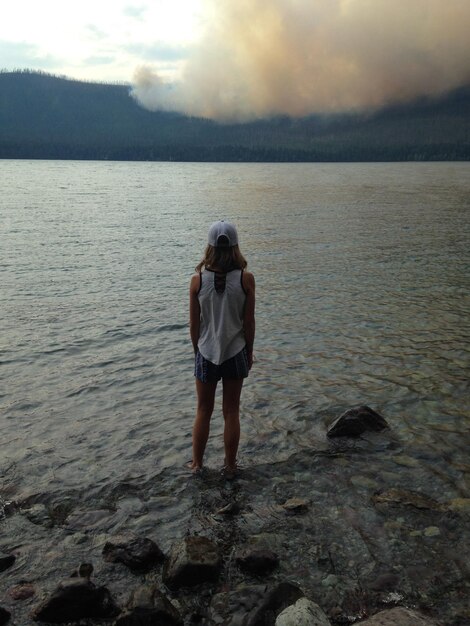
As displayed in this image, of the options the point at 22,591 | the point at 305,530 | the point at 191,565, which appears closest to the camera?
the point at 22,591

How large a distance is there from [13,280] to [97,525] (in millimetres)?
17883

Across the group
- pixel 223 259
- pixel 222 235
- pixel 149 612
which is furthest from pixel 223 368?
pixel 149 612

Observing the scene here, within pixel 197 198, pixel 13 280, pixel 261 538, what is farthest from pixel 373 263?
pixel 197 198

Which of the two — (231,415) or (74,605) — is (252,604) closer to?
(74,605)

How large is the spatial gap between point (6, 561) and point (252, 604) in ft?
9.36

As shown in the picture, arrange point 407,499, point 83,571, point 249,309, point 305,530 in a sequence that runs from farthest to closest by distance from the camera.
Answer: point 407,499, point 249,309, point 305,530, point 83,571

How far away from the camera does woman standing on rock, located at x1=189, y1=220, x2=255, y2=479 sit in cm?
717

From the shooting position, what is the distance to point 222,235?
697 centimetres

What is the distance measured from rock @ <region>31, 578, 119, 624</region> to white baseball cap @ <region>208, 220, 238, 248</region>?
160 inches

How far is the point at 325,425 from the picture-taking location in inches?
403

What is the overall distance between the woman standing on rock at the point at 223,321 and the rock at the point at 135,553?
2088mm

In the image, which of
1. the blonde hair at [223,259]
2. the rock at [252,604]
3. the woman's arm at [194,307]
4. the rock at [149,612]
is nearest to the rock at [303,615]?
the rock at [252,604]

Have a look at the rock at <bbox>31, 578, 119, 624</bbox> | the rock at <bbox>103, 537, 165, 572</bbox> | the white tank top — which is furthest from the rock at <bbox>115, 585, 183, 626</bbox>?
the white tank top

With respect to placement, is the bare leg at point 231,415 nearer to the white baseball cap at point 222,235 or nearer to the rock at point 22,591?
the white baseball cap at point 222,235
